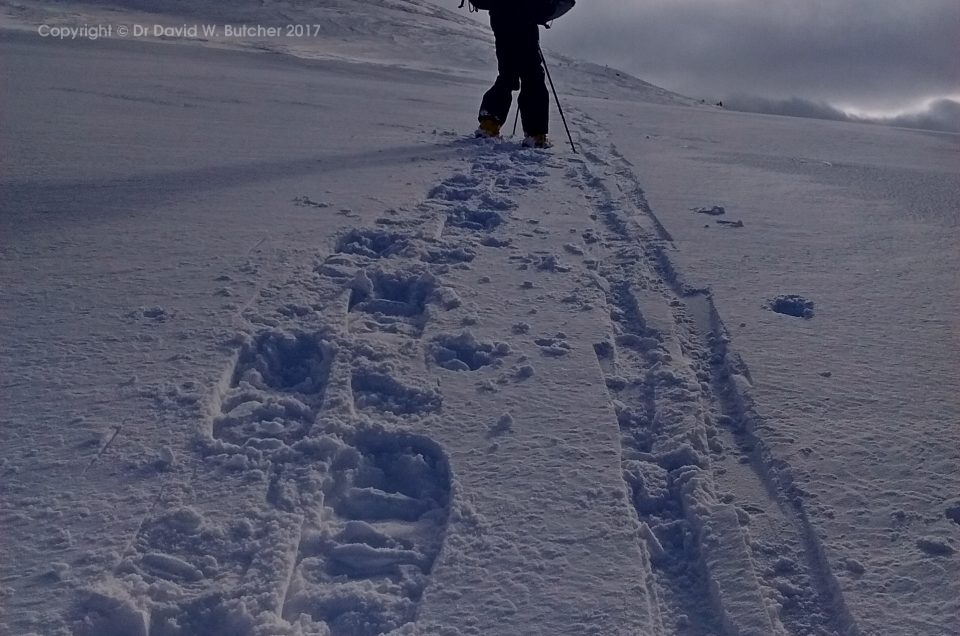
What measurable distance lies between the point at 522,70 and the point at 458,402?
4234mm

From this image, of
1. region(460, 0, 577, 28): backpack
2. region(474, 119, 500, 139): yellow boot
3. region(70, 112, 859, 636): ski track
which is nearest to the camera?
region(70, 112, 859, 636): ski track

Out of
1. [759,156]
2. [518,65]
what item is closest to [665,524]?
[518,65]

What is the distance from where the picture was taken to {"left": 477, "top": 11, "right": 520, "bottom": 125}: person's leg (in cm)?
597

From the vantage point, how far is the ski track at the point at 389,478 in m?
1.53

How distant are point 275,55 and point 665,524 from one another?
1175 centimetres

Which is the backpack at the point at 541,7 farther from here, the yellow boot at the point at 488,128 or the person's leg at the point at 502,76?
the yellow boot at the point at 488,128

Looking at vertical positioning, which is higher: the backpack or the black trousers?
the backpack

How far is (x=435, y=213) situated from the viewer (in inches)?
152

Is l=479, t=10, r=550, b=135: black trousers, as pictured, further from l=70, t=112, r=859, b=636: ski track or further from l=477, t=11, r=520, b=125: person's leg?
l=70, t=112, r=859, b=636: ski track

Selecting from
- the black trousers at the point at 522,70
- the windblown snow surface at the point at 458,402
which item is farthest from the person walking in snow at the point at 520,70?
the windblown snow surface at the point at 458,402

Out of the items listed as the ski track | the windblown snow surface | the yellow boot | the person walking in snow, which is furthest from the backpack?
the ski track

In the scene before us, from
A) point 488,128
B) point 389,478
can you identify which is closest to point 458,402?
point 389,478

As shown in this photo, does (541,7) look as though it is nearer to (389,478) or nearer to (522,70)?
(522,70)

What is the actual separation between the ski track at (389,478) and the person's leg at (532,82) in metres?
3.04
